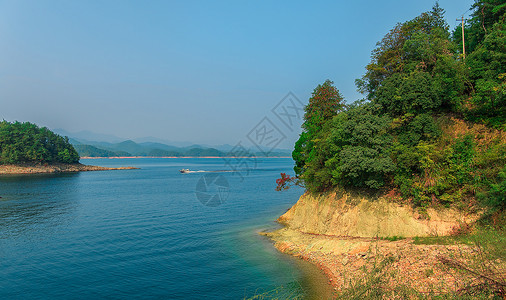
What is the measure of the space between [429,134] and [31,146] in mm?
149230

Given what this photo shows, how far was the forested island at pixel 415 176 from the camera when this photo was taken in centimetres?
1798

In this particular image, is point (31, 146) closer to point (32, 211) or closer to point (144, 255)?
point (32, 211)

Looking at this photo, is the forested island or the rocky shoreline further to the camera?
the rocky shoreline

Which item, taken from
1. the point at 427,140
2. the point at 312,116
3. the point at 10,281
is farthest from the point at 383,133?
the point at 10,281

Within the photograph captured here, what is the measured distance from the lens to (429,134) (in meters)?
24.0

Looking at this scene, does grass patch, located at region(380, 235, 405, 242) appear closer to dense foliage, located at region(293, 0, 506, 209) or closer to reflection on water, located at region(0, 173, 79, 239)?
dense foliage, located at region(293, 0, 506, 209)

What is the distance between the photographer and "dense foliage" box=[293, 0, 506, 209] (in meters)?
21.3

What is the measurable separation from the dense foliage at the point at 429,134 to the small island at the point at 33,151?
135m

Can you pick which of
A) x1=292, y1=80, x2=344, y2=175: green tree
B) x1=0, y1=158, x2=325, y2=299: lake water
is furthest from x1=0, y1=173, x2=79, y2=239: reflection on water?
x1=292, y1=80, x2=344, y2=175: green tree

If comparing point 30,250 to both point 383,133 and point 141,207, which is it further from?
point 383,133

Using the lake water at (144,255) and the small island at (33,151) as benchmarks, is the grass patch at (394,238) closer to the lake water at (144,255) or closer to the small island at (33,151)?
the lake water at (144,255)

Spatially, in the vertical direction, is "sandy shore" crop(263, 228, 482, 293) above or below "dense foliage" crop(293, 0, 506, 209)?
below

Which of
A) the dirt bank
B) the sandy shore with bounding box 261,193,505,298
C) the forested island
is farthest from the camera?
the forested island

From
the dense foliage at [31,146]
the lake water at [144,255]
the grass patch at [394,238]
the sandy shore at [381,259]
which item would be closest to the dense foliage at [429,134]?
the grass patch at [394,238]
